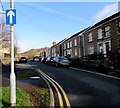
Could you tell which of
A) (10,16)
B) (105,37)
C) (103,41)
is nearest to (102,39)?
(103,41)

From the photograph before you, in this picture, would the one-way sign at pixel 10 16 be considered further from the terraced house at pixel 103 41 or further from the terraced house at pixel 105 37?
the terraced house at pixel 105 37

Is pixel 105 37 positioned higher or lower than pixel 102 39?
higher

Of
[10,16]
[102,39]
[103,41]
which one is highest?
[102,39]

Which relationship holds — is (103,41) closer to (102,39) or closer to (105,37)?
(102,39)

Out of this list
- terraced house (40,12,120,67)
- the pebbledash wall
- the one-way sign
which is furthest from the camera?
the pebbledash wall

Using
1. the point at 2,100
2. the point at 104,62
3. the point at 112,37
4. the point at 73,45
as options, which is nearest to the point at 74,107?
the point at 2,100

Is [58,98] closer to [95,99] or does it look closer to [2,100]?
[95,99]

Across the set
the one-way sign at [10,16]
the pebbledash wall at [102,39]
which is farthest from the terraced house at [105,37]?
the one-way sign at [10,16]

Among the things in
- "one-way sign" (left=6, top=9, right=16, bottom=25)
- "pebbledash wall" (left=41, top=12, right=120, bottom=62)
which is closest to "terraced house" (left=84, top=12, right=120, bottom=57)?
"pebbledash wall" (left=41, top=12, right=120, bottom=62)

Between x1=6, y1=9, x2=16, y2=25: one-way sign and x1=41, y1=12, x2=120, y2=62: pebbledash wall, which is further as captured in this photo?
x1=41, y1=12, x2=120, y2=62: pebbledash wall

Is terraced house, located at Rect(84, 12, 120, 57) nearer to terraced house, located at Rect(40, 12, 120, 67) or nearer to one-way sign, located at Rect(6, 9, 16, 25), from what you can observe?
terraced house, located at Rect(40, 12, 120, 67)

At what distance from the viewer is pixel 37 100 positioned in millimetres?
5586

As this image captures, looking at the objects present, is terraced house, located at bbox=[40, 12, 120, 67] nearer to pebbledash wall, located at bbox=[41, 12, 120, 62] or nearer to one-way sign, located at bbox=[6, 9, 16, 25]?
pebbledash wall, located at bbox=[41, 12, 120, 62]

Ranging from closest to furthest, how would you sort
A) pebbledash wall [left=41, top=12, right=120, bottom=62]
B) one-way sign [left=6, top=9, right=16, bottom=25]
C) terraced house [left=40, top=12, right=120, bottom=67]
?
one-way sign [left=6, top=9, right=16, bottom=25]
terraced house [left=40, top=12, right=120, bottom=67]
pebbledash wall [left=41, top=12, right=120, bottom=62]
